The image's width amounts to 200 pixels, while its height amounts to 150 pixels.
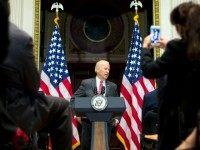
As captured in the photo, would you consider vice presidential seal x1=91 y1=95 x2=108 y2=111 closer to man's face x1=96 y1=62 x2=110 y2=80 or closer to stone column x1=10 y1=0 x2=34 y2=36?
man's face x1=96 y1=62 x2=110 y2=80

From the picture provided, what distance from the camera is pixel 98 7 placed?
11.3 metres

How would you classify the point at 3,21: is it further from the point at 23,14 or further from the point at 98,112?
the point at 23,14

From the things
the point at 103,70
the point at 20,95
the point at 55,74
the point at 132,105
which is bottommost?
the point at 20,95

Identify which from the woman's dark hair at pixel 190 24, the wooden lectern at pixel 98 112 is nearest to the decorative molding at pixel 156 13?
the wooden lectern at pixel 98 112

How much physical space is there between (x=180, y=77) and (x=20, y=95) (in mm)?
1026

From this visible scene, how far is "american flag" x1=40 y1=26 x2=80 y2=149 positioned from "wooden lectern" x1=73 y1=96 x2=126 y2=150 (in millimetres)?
2744

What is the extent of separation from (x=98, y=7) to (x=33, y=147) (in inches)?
336

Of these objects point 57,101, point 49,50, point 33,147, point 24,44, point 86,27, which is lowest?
point 33,147

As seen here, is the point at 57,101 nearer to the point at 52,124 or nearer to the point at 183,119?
the point at 52,124

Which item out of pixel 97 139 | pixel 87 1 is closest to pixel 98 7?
pixel 87 1

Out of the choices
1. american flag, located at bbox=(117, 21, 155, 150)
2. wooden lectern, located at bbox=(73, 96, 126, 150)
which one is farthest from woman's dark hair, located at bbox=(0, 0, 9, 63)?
american flag, located at bbox=(117, 21, 155, 150)

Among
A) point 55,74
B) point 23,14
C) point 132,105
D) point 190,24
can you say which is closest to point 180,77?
point 190,24

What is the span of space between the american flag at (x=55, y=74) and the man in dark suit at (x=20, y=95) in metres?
6.09

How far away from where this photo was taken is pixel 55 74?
945 centimetres
